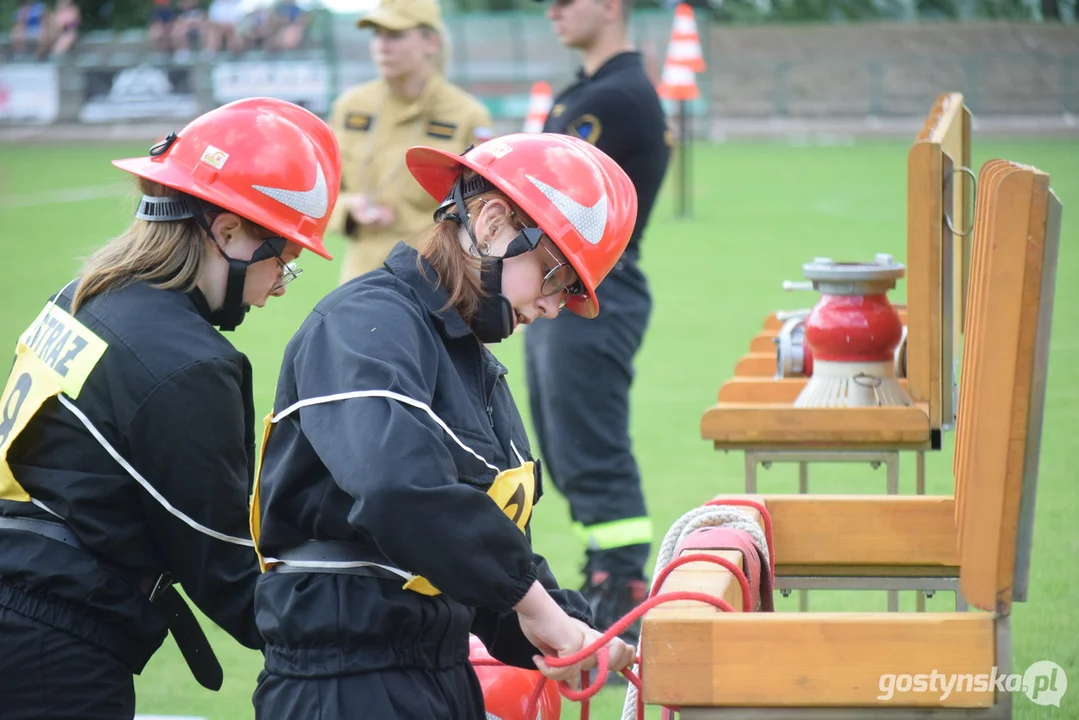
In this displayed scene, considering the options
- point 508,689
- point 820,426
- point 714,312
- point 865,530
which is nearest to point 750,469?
point 820,426

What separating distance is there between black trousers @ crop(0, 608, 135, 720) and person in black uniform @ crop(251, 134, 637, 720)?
0.46 meters

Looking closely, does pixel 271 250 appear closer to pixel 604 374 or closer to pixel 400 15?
pixel 604 374

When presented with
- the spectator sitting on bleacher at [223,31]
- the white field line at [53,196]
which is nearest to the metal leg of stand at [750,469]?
the white field line at [53,196]

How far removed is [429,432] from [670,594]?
0.48 m

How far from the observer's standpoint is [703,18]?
4075cm

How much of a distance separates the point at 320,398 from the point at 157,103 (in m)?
34.7

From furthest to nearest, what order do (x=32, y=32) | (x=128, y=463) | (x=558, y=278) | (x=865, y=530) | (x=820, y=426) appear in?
(x=32, y=32), (x=820, y=426), (x=865, y=530), (x=128, y=463), (x=558, y=278)

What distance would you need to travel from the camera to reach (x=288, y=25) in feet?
129

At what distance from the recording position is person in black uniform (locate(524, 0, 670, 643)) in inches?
204

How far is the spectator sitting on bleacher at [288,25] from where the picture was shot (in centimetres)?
3856

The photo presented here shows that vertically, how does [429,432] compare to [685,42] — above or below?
above

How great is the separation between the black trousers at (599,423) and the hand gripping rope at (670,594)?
2180 millimetres

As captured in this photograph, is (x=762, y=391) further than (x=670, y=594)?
Yes

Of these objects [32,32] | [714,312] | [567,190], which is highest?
[567,190]
